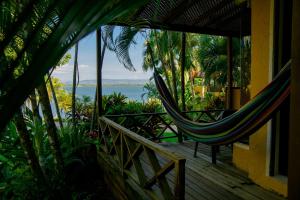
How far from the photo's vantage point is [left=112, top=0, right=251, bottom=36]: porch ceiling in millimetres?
3309

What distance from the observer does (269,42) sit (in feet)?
7.89

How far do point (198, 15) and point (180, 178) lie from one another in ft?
8.57

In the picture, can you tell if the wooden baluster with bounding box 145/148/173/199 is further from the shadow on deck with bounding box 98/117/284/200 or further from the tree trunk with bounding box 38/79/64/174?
the tree trunk with bounding box 38/79/64/174

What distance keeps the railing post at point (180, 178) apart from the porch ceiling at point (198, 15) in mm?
2080

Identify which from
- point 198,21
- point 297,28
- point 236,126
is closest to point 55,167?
point 236,126

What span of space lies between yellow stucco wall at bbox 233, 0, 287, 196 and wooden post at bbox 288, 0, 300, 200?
5.47ft

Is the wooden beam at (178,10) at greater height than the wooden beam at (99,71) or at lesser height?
greater

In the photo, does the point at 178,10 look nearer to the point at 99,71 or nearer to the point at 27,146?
the point at 99,71

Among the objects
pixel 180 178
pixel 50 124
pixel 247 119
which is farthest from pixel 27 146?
pixel 247 119

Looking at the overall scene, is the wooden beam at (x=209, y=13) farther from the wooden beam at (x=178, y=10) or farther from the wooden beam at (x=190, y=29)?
the wooden beam at (x=178, y=10)

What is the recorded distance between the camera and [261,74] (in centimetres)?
254

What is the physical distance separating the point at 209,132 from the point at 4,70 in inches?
68.1

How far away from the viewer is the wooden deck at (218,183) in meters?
2.35

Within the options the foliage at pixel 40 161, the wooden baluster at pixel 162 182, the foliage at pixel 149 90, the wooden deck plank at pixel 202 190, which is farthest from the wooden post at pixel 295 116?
the foliage at pixel 149 90
